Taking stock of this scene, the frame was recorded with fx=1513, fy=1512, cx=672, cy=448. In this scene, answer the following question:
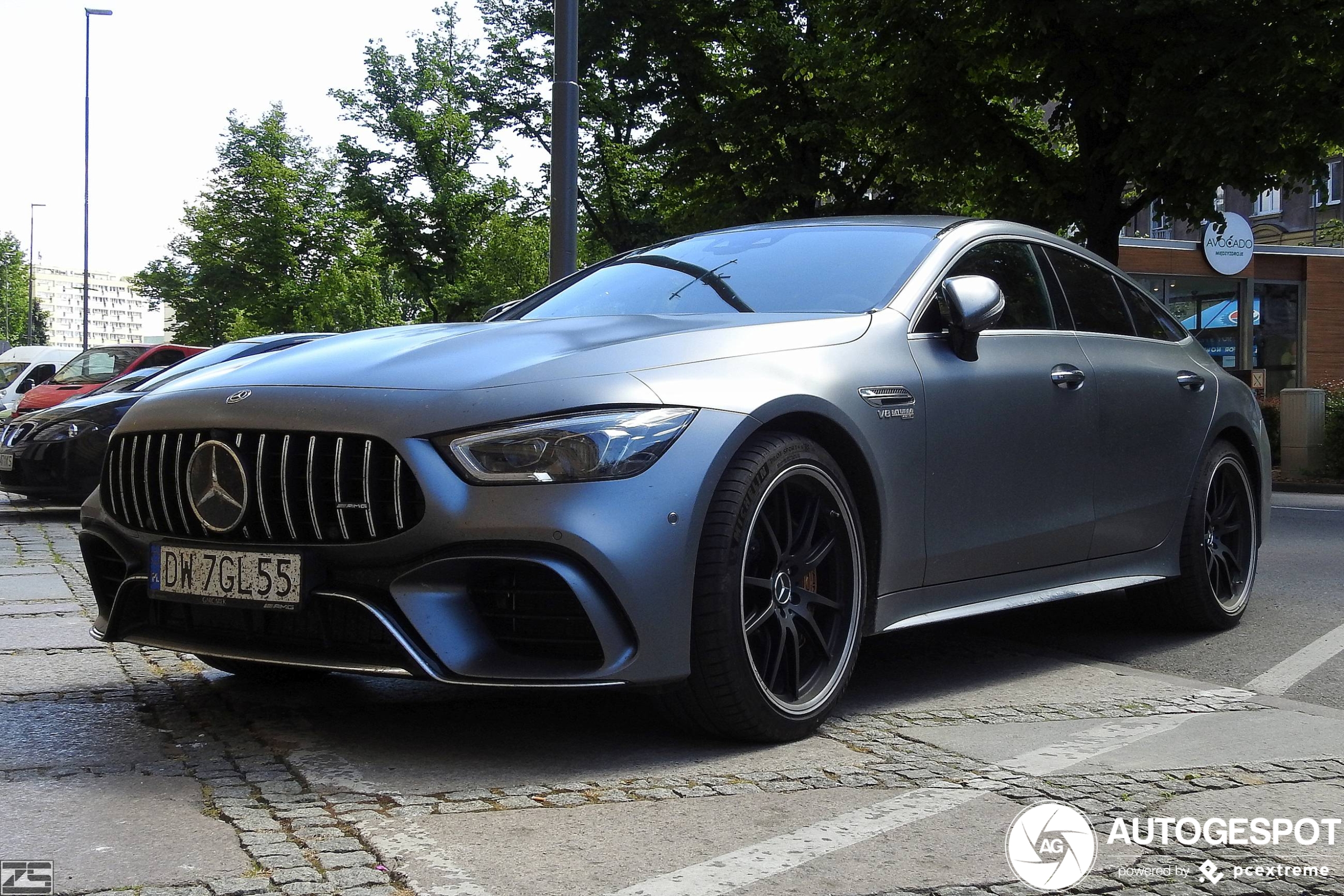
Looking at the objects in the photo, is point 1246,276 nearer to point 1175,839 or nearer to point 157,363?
point 157,363

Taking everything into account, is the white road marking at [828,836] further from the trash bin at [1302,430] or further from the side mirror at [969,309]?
the trash bin at [1302,430]

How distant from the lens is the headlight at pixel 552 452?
3455 mm

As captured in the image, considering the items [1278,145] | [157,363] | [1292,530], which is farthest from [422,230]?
[1292,530]

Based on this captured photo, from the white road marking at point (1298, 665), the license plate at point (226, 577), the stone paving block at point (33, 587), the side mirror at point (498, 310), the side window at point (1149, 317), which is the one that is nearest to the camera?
the license plate at point (226, 577)

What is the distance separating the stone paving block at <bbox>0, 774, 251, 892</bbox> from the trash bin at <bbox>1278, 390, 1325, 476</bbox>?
1742cm

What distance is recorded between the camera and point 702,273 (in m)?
4.92

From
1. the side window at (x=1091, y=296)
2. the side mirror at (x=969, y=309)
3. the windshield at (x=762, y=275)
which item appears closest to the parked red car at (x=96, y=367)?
the windshield at (x=762, y=275)

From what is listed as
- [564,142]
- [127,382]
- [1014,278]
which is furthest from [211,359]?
[1014,278]

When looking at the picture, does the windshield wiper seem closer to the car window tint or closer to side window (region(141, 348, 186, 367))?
the car window tint

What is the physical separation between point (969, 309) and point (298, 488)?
2046 mm

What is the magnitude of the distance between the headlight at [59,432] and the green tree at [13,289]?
9433cm

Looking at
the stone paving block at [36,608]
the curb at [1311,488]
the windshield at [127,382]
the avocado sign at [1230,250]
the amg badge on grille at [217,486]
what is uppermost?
the avocado sign at [1230,250]

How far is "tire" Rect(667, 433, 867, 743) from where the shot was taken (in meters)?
3.63

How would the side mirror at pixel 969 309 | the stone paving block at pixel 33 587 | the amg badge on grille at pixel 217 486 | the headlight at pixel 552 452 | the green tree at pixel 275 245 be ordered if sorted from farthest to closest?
1. the green tree at pixel 275 245
2. the stone paving block at pixel 33 587
3. the side mirror at pixel 969 309
4. the amg badge on grille at pixel 217 486
5. the headlight at pixel 552 452
